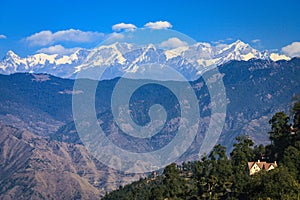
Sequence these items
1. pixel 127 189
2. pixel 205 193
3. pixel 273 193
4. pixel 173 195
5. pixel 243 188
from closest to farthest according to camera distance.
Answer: pixel 273 193, pixel 243 188, pixel 205 193, pixel 173 195, pixel 127 189

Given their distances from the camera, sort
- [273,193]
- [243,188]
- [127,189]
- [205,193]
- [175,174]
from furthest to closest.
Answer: [127,189], [175,174], [205,193], [243,188], [273,193]

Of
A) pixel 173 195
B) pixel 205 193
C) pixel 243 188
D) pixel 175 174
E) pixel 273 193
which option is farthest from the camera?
pixel 175 174

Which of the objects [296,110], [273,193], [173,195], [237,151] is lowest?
[273,193]

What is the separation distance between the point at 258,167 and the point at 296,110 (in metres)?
18.2

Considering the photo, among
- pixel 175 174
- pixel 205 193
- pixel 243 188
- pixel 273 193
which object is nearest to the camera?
pixel 273 193

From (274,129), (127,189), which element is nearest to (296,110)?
(274,129)

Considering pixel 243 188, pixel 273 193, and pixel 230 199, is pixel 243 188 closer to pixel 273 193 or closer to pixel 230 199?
pixel 230 199

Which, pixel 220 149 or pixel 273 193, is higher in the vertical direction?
pixel 220 149

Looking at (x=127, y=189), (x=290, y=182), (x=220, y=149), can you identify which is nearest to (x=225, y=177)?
(x=220, y=149)

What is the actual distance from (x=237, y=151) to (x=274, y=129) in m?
12.0

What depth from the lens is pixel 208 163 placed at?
114 m

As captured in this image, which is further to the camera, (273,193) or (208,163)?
(208,163)

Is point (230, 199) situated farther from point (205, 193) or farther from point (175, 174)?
point (175, 174)

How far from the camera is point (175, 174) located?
116 meters
